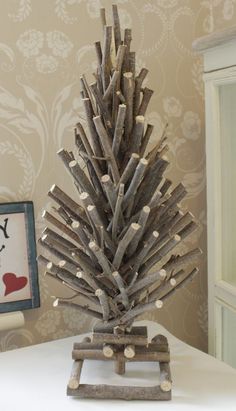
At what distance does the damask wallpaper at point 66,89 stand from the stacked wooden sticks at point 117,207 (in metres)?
0.28

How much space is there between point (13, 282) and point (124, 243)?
38 centimetres

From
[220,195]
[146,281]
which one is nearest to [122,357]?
[146,281]

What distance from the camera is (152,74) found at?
45.1 inches

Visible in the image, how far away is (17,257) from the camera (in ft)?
3.38

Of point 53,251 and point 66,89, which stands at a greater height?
point 66,89

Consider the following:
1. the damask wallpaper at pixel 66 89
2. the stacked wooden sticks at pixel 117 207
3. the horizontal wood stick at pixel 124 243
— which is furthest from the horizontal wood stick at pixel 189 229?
the damask wallpaper at pixel 66 89

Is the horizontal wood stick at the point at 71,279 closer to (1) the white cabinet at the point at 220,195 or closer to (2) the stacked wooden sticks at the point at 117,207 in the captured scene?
(2) the stacked wooden sticks at the point at 117,207

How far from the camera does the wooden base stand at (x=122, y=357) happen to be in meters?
0.75

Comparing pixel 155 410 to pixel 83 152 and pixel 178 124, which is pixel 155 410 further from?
pixel 178 124

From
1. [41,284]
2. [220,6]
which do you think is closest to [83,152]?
[41,284]

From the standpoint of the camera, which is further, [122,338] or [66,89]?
[66,89]

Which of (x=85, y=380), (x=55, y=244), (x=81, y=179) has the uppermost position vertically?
(x=81, y=179)

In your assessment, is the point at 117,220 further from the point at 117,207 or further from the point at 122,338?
the point at 122,338

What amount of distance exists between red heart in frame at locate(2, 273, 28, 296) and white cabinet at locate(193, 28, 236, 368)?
1.27ft
